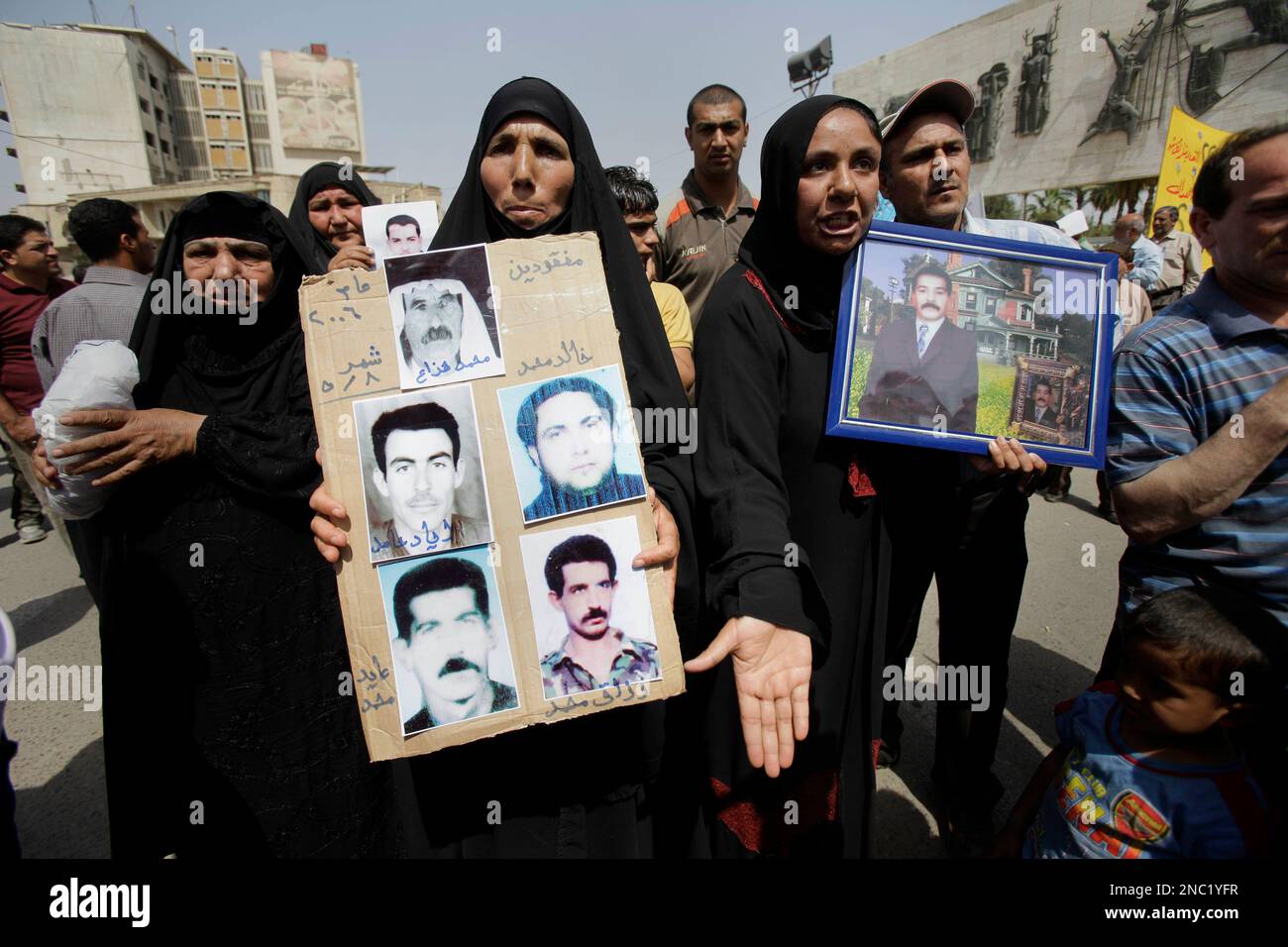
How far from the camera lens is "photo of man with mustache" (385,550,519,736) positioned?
1.22 metres

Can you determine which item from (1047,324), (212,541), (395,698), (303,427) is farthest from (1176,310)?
(212,541)

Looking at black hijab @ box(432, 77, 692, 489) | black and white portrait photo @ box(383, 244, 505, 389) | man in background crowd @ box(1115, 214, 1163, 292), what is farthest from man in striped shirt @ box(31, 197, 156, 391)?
man in background crowd @ box(1115, 214, 1163, 292)

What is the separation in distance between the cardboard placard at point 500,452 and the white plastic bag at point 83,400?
0.69 m

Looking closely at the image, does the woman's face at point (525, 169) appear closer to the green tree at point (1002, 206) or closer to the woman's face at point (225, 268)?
the woman's face at point (225, 268)

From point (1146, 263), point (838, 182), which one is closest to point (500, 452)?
point (838, 182)

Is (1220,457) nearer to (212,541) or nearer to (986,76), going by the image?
(212,541)

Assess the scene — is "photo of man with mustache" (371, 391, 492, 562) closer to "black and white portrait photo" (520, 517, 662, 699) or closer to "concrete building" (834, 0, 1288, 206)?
"black and white portrait photo" (520, 517, 662, 699)

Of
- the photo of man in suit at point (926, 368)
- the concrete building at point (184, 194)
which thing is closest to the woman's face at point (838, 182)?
the photo of man in suit at point (926, 368)

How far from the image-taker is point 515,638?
125 cm

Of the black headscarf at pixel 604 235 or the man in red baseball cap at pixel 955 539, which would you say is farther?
the man in red baseball cap at pixel 955 539

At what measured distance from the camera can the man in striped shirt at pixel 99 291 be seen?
305 centimetres

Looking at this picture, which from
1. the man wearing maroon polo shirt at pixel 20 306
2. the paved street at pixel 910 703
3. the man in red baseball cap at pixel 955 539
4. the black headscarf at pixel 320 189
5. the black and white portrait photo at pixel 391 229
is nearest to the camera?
the man in red baseball cap at pixel 955 539

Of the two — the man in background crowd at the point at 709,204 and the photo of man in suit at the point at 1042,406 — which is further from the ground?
the man in background crowd at the point at 709,204

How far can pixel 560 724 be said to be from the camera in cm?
154
